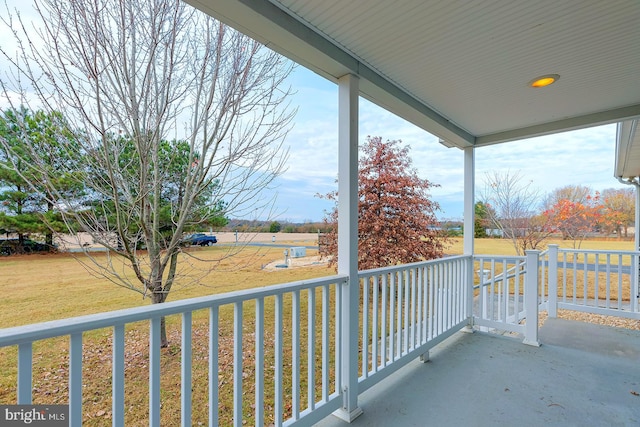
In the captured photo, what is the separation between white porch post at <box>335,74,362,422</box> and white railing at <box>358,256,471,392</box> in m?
0.17

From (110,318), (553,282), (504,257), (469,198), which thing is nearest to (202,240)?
(110,318)

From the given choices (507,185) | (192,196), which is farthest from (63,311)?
(507,185)

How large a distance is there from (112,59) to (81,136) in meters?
0.79

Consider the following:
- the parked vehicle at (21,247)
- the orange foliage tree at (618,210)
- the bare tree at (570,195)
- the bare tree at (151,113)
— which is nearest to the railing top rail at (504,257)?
the bare tree at (151,113)

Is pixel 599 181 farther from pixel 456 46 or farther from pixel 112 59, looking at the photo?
pixel 112 59

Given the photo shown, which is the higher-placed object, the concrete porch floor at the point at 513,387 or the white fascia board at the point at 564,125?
the white fascia board at the point at 564,125

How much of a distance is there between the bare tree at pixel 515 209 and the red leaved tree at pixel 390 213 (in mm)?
2948

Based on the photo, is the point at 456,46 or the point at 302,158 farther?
the point at 302,158

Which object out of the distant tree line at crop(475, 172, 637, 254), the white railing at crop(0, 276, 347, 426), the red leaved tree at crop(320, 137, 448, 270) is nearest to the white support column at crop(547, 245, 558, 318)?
the red leaved tree at crop(320, 137, 448, 270)

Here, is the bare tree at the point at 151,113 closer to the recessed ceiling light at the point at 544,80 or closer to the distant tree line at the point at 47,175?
the distant tree line at the point at 47,175

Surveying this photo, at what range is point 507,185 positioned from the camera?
810 cm

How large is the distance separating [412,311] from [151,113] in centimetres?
329

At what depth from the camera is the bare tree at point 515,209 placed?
7.69 meters

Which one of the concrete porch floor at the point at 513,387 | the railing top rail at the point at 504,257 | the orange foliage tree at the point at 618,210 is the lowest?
the concrete porch floor at the point at 513,387
